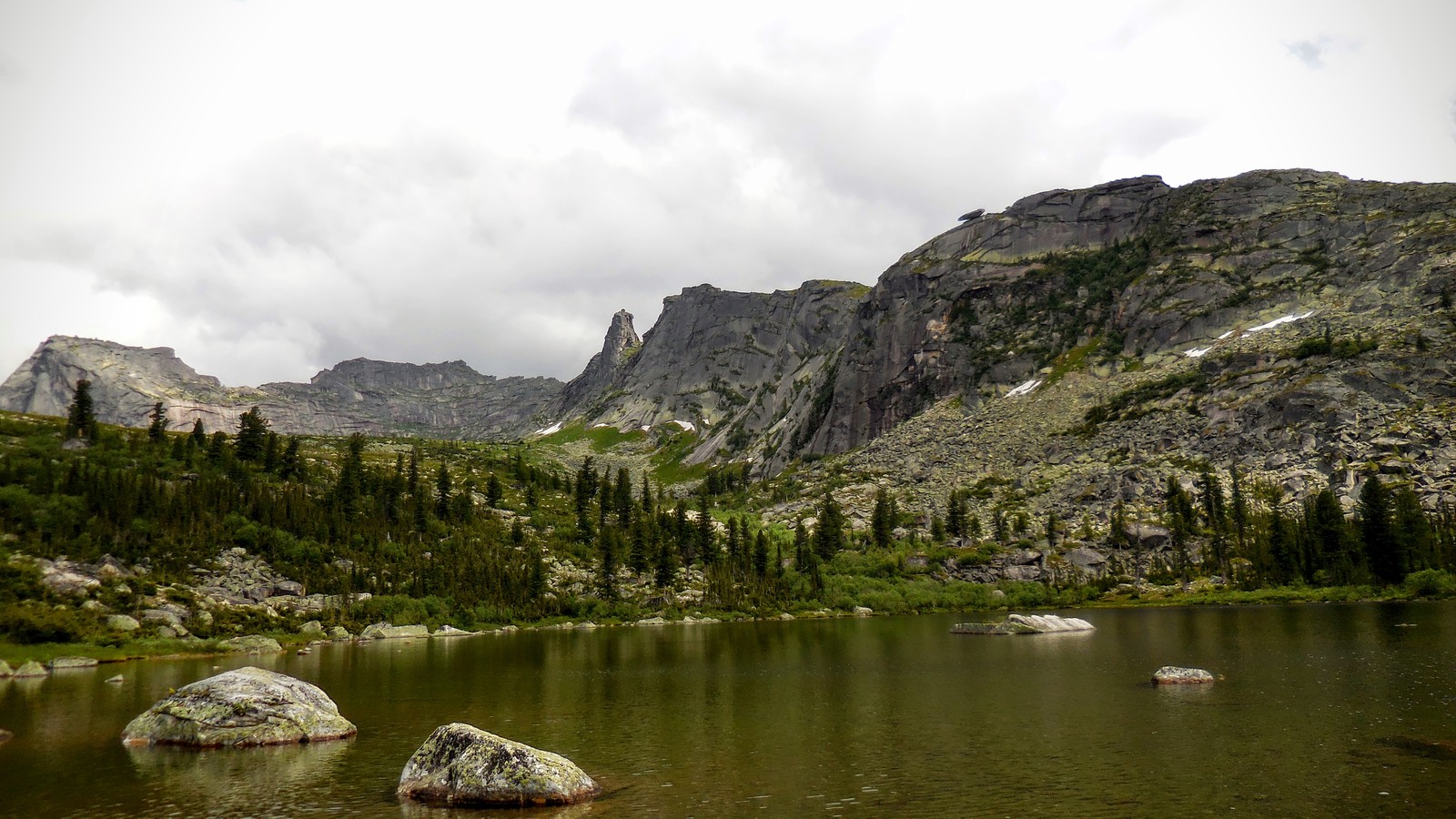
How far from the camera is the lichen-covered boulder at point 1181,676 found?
45000 mm

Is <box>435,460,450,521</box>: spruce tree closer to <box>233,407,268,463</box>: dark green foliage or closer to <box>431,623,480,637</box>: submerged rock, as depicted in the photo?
<box>233,407,268,463</box>: dark green foliage

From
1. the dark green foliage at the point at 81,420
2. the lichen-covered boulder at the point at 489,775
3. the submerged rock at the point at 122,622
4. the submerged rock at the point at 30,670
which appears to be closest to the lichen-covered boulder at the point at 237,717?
the lichen-covered boulder at the point at 489,775

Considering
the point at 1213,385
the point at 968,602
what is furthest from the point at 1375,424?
the point at 968,602

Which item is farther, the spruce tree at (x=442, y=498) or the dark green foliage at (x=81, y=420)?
the spruce tree at (x=442, y=498)

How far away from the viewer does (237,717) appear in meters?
36.2

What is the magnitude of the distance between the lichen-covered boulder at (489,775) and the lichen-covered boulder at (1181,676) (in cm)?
3585

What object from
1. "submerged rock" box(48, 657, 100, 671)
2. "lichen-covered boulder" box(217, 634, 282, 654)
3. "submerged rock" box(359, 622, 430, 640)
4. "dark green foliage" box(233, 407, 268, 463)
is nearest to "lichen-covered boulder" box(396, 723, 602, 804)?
"submerged rock" box(48, 657, 100, 671)

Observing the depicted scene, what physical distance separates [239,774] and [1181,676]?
160ft

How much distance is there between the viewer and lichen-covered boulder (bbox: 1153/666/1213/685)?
45.0 m

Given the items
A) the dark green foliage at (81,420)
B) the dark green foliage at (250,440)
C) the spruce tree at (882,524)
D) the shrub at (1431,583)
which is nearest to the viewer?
the shrub at (1431,583)

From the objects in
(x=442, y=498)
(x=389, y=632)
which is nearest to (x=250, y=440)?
(x=442, y=498)

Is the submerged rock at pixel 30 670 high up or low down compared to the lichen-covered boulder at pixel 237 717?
down

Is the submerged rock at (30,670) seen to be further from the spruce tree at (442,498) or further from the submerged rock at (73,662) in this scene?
the spruce tree at (442,498)

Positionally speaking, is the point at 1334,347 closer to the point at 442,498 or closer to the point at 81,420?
the point at 442,498
